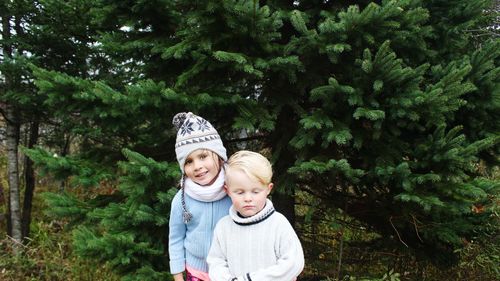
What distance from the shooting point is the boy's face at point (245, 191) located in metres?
2.15

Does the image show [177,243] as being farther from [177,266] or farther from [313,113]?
[313,113]

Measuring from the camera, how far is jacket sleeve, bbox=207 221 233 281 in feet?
7.42

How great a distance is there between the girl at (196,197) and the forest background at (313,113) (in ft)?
1.71

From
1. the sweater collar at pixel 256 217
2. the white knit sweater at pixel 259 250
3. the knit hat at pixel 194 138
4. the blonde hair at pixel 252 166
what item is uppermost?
the knit hat at pixel 194 138

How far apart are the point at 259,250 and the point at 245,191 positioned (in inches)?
13.2

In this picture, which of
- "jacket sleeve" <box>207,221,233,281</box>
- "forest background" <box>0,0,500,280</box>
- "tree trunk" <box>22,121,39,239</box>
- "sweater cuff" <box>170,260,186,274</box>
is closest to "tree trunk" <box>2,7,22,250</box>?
"tree trunk" <box>22,121,39,239</box>

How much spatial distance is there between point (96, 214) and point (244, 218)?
153 centimetres

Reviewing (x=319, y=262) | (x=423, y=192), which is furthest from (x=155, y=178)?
(x=319, y=262)

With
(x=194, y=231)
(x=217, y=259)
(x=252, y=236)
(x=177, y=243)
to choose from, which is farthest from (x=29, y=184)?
(x=252, y=236)

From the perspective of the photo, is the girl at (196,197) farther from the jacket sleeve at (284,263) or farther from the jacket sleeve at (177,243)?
the jacket sleeve at (284,263)

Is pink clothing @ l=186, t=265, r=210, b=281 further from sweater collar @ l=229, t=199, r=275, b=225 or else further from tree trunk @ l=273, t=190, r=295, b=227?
tree trunk @ l=273, t=190, r=295, b=227

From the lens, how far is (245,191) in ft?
7.11

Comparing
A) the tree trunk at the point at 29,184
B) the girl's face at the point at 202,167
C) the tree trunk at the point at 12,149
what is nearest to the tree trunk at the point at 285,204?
the girl's face at the point at 202,167

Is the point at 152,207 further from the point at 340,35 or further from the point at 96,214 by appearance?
the point at 340,35
